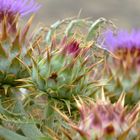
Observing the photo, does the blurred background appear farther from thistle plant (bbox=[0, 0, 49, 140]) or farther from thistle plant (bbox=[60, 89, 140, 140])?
thistle plant (bbox=[60, 89, 140, 140])

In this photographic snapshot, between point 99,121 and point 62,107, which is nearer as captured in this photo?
point 99,121

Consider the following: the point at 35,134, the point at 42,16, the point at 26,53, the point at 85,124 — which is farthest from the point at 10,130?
the point at 42,16

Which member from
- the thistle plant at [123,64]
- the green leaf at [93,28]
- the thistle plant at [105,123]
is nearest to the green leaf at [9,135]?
the thistle plant at [105,123]

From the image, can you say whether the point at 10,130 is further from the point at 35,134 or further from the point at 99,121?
the point at 99,121

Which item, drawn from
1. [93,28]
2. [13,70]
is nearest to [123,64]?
[93,28]

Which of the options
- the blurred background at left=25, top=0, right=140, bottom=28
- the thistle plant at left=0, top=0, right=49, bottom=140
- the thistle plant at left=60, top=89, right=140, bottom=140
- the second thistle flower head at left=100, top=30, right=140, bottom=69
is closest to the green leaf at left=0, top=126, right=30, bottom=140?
the thistle plant at left=0, top=0, right=49, bottom=140

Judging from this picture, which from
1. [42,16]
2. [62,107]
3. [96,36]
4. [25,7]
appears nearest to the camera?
[62,107]
